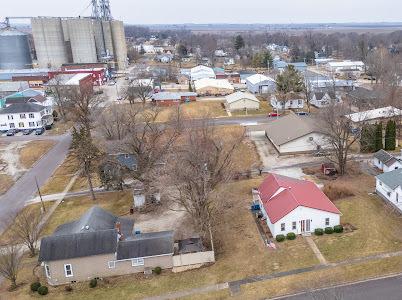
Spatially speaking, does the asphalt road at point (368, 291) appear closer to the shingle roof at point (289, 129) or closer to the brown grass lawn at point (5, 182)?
the shingle roof at point (289, 129)

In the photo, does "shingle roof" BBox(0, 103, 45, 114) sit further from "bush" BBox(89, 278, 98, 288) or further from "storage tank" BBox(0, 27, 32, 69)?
"storage tank" BBox(0, 27, 32, 69)

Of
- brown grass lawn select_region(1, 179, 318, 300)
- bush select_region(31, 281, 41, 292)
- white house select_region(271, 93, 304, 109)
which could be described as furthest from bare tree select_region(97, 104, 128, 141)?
white house select_region(271, 93, 304, 109)

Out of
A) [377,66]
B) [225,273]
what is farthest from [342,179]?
[377,66]

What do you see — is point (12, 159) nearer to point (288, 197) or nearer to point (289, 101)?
point (288, 197)

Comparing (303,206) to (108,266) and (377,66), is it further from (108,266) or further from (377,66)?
(377,66)

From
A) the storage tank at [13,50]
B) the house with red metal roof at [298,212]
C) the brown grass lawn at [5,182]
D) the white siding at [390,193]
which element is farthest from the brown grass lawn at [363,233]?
the storage tank at [13,50]

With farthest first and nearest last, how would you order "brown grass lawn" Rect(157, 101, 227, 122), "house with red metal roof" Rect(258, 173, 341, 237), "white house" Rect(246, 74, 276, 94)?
"white house" Rect(246, 74, 276, 94) → "brown grass lawn" Rect(157, 101, 227, 122) → "house with red metal roof" Rect(258, 173, 341, 237)

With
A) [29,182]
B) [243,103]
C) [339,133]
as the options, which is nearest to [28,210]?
[29,182]
